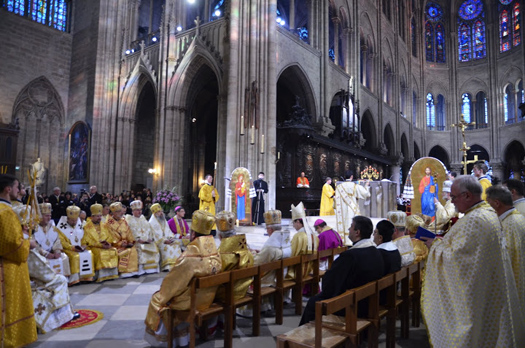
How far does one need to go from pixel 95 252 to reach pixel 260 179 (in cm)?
656

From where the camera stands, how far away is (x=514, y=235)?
3.06 metres

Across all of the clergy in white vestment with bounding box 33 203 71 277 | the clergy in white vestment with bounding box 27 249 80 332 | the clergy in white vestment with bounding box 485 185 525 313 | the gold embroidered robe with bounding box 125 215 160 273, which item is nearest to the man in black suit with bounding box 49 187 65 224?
the gold embroidered robe with bounding box 125 215 160 273

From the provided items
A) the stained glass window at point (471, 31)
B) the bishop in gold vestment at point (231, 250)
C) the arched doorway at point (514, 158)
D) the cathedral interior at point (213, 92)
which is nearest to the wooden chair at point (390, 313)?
the bishop in gold vestment at point (231, 250)

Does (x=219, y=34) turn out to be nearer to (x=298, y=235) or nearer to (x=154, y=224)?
(x=154, y=224)

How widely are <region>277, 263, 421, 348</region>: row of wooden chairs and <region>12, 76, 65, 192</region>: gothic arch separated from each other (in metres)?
21.2

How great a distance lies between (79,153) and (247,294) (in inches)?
774

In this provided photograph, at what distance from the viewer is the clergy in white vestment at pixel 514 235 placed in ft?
9.94

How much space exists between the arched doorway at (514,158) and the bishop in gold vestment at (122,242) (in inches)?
1256

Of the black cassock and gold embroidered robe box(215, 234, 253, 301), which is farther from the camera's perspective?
the black cassock

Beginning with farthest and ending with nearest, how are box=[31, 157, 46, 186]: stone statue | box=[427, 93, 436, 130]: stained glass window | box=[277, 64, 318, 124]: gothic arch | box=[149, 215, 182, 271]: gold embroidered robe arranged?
box=[427, 93, 436, 130]: stained glass window
box=[277, 64, 318, 124]: gothic arch
box=[149, 215, 182, 271]: gold embroidered robe
box=[31, 157, 46, 186]: stone statue

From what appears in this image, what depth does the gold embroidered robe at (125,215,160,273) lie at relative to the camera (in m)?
7.03

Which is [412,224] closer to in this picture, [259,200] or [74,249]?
[74,249]

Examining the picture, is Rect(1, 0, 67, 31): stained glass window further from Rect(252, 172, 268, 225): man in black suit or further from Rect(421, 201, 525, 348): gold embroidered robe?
Rect(421, 201, 525, 348): gold embroidered robe

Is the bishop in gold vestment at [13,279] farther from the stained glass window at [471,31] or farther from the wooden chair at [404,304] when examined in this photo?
the stained glass window at [471,31]
